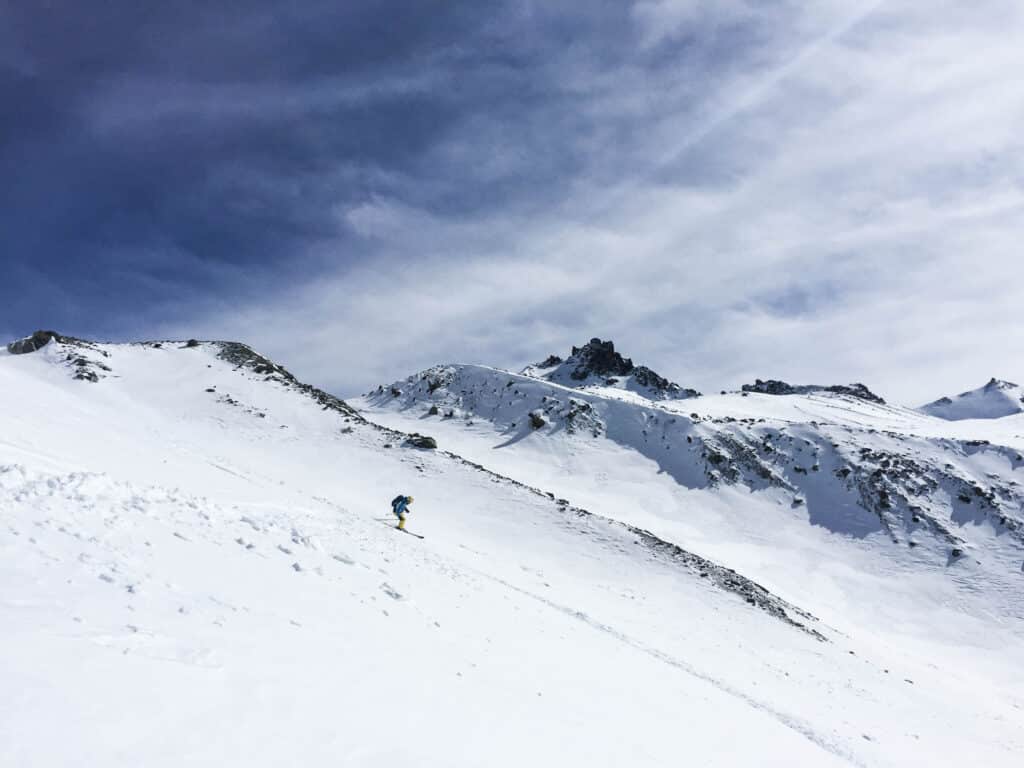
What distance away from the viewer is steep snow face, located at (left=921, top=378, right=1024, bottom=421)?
463 ft

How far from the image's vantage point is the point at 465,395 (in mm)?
80000

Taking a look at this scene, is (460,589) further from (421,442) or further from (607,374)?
(607,374)

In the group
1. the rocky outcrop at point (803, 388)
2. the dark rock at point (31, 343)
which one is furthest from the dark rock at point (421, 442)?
the rocky outcrop at point (803, 388)

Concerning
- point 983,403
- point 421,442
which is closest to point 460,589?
point 421,442

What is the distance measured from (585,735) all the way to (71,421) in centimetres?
2432

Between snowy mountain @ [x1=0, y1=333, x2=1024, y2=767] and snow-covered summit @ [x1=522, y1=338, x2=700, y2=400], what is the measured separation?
41963 mm

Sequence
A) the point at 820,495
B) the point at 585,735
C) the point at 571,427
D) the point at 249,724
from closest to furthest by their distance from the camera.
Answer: the point at 249,724, the point at 585,735, the point at 820,495, the point at 571,427

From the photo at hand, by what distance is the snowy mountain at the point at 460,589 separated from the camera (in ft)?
24.8

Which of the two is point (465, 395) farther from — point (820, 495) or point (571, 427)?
point (820, 495)

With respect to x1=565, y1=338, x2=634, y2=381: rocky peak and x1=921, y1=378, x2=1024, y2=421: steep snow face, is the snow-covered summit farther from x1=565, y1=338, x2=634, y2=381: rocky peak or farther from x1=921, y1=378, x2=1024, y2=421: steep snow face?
x1=921, y1=378, x2=1024, y2=421: steep snow face

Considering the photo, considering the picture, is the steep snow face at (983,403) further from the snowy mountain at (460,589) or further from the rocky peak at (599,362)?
the snowy mountain at (460,589)

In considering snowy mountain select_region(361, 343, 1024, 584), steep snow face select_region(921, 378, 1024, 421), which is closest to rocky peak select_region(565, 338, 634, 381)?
snowy mountain select_region(361, 343, 1024, 584)

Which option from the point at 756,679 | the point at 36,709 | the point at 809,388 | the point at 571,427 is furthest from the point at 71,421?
the point at 809,388

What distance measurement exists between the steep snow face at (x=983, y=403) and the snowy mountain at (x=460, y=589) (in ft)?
338
